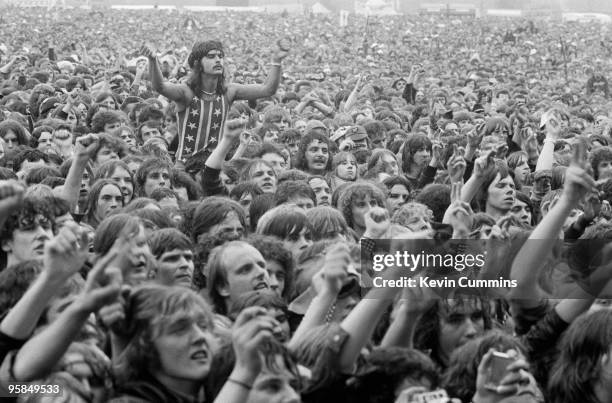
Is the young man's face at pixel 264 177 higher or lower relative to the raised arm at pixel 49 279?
lower

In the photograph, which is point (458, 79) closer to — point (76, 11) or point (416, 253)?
point (416, 253)

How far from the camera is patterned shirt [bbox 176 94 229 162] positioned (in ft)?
33.6

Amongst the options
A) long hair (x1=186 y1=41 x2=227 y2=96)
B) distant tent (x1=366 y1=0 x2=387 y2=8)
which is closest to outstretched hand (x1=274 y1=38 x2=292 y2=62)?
long hair (x1=186 y1=41 x2=227 y2=96)

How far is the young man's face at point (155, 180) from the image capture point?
326 inches

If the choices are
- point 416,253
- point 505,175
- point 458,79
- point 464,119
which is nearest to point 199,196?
point 505,175

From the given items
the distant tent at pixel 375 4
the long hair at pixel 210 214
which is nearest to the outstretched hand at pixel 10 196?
the long hair at pixel 210 214

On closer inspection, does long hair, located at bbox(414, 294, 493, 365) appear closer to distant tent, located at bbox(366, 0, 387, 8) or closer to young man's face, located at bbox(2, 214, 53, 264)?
young man's face, located at bbox(2, 214, 53, 264)

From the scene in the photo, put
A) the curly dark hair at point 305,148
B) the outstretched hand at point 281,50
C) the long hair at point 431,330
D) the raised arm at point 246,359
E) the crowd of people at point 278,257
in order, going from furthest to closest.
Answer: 1. the outstretched hand at point 281,50
2. the curly dark hair at point 305,148
3. the long hair at point 431,330
4. the crowd of people at point 278,257
5. the raised arm at point 246,359

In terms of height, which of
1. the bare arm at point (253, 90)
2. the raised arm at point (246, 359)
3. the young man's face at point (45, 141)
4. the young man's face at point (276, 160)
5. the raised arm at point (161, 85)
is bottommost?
the young man's face at point (45, 141)

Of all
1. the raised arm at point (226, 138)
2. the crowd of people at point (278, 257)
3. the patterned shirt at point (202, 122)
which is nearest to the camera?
the crowd of people at point (278, 257)

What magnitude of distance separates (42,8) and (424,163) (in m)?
47.5

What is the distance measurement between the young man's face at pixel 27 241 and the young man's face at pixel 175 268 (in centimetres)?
50

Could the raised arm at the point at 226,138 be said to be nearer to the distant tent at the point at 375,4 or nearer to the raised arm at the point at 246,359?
the raised arm at the point at 246,359

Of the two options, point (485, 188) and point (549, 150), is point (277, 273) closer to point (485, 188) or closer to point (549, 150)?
point (485, 188)
